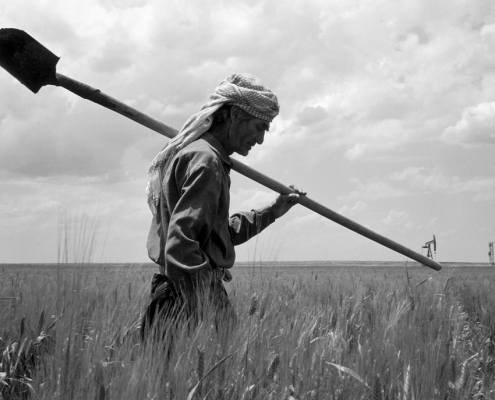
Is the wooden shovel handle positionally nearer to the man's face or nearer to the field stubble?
the man's face

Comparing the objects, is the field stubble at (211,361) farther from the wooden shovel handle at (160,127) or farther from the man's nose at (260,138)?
the wooden shovel handle at (160,127)

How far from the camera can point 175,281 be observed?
2.45 metres

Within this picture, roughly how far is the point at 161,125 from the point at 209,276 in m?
1.57

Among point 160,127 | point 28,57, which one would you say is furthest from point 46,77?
point 160,127

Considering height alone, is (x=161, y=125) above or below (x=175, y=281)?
above

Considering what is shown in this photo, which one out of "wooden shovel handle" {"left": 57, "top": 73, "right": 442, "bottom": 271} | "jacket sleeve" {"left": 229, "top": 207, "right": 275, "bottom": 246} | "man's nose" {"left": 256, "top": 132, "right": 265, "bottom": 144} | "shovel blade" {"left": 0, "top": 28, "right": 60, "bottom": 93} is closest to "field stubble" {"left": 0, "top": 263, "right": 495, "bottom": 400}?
"jacket sleeve" {"left": 229, "top": 207, "right": 275, "bottom": 246}

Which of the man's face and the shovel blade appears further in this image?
the shovel blade

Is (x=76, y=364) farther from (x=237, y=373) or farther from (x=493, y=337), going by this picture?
(x=493, y=337)

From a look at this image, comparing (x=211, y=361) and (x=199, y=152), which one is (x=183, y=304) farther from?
(x=199, y=152)

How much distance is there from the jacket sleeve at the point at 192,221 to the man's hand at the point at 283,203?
1111mm

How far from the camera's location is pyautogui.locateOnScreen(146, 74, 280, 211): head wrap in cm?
272

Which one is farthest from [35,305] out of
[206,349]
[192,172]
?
[206,349]

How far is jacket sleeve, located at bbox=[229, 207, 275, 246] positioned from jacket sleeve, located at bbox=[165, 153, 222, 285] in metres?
0.71

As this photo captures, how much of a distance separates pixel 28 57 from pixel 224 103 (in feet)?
5.04
